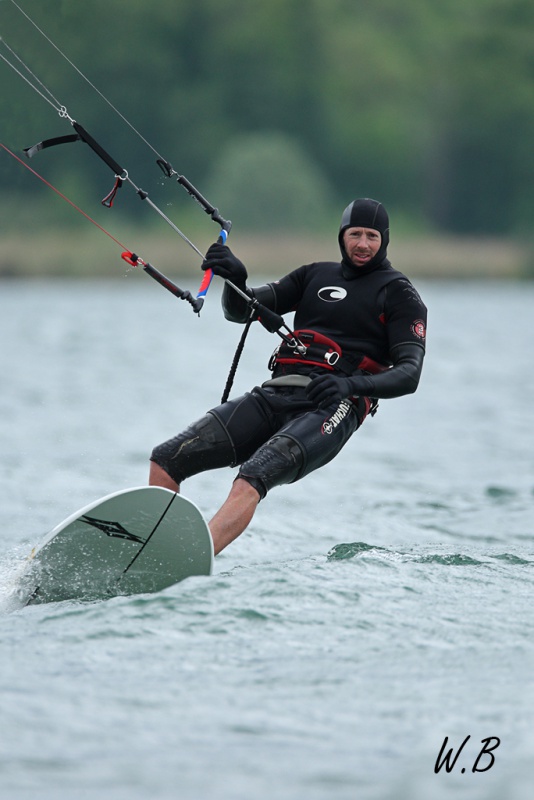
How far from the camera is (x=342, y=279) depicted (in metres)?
6.34

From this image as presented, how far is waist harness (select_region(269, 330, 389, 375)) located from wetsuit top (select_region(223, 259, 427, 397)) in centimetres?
3

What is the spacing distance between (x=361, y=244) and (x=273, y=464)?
1.21 m

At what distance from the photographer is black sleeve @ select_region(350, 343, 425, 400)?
5.89 meters

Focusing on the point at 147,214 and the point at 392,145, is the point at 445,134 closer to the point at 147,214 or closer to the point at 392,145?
the point at 392,145

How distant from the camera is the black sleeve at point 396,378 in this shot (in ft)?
19.3

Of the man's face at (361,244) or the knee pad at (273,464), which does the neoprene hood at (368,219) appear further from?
the knee pad at (273,464)

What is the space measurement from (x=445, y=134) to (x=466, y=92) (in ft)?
6.36

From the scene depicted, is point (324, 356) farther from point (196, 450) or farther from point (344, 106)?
point (344, 106)

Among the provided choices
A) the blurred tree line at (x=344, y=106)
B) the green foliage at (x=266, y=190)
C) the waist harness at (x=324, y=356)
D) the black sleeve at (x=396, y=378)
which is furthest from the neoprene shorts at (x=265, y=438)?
the green foliage at (x=266, y=190)

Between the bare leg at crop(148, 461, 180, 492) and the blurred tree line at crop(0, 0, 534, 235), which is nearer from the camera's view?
the bare leg at crop(148, 461, 180, 492)

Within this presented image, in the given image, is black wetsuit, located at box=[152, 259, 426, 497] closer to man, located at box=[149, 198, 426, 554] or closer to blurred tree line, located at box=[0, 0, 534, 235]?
man, located at box=[149, 198, 426, 554]

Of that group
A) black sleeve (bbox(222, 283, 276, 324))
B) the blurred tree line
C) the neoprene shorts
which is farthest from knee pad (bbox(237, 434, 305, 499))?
the blurred tree line

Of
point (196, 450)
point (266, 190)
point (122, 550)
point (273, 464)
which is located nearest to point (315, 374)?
point (273, 464)

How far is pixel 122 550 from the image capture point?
215 inches
